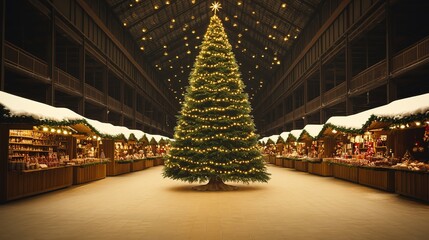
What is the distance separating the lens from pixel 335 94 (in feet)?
109

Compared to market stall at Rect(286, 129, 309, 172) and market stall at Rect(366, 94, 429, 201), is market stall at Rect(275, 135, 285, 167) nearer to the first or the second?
market stall at Rect(286, 129, 309, 172)

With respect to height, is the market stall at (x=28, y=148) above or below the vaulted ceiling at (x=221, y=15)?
below

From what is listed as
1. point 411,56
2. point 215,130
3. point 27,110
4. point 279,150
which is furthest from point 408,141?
point 279,150

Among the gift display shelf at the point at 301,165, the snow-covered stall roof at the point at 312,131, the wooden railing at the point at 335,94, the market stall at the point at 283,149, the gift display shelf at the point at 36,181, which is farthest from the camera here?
the market stall at the point at 283,149

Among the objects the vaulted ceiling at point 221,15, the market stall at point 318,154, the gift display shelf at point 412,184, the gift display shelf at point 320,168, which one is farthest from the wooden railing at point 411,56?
the vaulted ceiling at point 221,15

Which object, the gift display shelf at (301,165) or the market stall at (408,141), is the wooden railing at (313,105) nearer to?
the gift display shelf at (301,165)

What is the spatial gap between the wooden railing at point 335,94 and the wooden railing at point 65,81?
1787cm

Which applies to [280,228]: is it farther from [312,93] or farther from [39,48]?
[312,93]

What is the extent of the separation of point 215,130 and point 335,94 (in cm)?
1870

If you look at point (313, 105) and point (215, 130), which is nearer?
point (215, 130)

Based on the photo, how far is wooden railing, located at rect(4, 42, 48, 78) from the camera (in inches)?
789

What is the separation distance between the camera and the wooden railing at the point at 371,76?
2435 centimetres

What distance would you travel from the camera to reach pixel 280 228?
840 centimetres

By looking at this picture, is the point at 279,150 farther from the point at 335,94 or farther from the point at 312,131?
the point at 312,131
